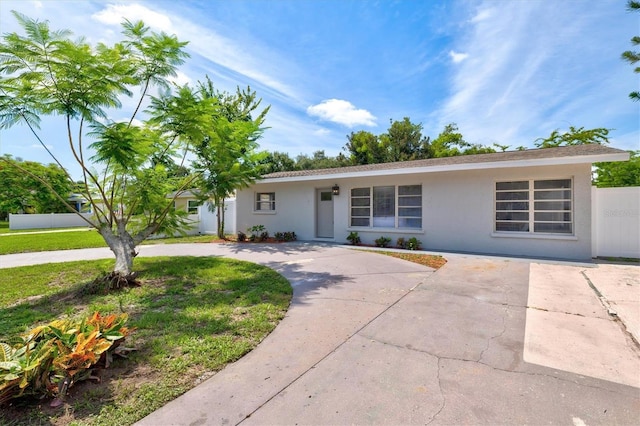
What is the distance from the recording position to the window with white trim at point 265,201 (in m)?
15.0

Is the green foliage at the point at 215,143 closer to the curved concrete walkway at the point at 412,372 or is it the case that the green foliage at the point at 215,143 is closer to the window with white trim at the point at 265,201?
the curved concrete walkway at the point at 412,372

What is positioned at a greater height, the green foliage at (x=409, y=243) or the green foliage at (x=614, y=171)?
the green foliage at (x=614, y=171)

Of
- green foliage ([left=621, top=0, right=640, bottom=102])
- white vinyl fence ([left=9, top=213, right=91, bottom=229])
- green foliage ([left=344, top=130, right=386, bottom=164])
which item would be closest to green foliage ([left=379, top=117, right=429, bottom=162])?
green foliage ([left=344, top=130, right=386, bottom=164])

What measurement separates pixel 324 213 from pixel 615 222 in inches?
394

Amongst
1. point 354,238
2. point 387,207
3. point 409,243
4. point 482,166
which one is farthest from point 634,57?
point 354,238

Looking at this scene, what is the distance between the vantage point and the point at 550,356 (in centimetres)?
311

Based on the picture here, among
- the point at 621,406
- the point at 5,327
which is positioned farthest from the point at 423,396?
the point at 5,327

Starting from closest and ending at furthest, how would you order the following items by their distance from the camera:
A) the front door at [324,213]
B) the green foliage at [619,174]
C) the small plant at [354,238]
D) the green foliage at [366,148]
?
the small plant at [354,238] → the green foliage at [619,174] → the front door at [324,213] → the green foliage at [366,148]

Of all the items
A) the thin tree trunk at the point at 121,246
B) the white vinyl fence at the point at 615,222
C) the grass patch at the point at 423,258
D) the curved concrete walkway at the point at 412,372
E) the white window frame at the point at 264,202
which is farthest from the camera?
the white window frame at the point at 264,202

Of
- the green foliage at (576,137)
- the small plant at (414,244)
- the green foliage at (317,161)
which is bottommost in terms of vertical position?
the small plant at (414,244)

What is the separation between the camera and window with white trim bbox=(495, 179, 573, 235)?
8789 millimetres

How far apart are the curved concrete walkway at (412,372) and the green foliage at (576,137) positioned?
23298 mm

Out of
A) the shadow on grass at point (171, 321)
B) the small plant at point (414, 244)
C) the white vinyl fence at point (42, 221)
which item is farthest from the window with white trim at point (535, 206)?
the white vinyl fence at point (42, 221)

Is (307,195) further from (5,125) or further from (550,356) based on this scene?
(550,356)
